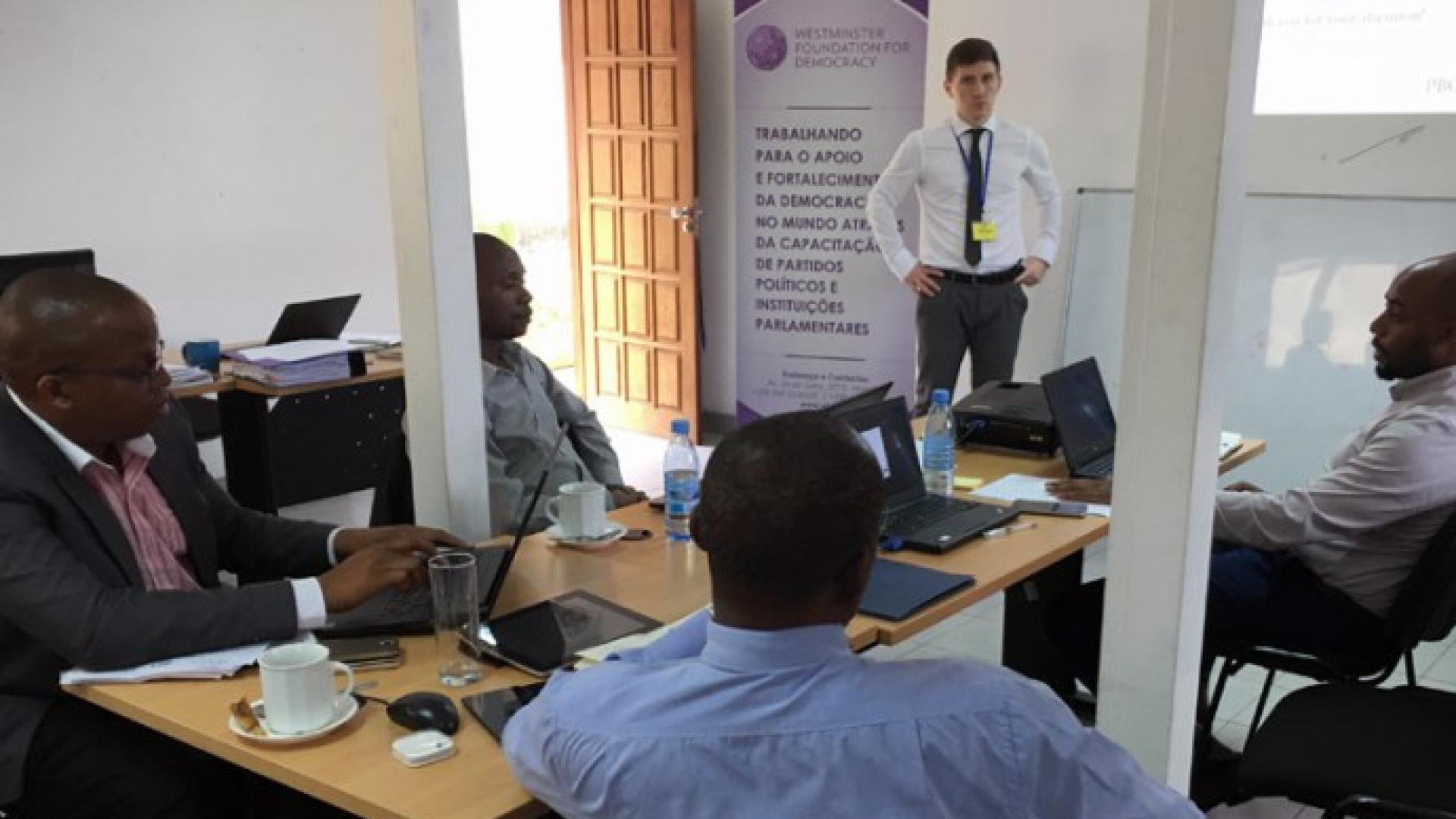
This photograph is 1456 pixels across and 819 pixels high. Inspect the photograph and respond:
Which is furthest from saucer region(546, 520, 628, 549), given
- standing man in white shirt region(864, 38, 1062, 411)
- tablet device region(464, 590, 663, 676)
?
standing man in white shirt region(864, 38, 1062, 411)

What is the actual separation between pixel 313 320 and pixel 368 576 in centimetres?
264

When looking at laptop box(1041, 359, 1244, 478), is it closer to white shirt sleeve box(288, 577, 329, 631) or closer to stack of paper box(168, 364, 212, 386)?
white shirt sleeve box(288, 577, 329, 631)

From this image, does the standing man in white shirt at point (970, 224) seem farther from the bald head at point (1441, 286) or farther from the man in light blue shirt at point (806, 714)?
the man in light blue shirt at point (806, 714)

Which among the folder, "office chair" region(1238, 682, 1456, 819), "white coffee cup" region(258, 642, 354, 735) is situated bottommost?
"office chair" region(1238, 682, 1456, 819)

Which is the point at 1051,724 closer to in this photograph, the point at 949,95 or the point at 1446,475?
the point at 1446,475

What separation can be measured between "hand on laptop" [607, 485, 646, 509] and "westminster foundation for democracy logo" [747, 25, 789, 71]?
3293 millimetres

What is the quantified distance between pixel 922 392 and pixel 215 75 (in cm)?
338

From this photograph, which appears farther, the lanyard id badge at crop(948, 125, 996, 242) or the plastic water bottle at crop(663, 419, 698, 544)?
the lanyard id badge at crop(948, 125, 996, 242)

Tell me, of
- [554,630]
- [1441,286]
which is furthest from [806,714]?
[1441,286]

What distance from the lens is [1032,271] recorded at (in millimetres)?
4961

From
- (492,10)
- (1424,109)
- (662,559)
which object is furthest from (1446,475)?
(492,10)

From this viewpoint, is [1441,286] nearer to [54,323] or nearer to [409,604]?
[409,604]

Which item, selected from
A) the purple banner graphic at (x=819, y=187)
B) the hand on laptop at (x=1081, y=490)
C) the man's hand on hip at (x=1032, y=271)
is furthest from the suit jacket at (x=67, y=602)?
the purple banner graphic at (x=819, y=187)

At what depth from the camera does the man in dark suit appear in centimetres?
179
